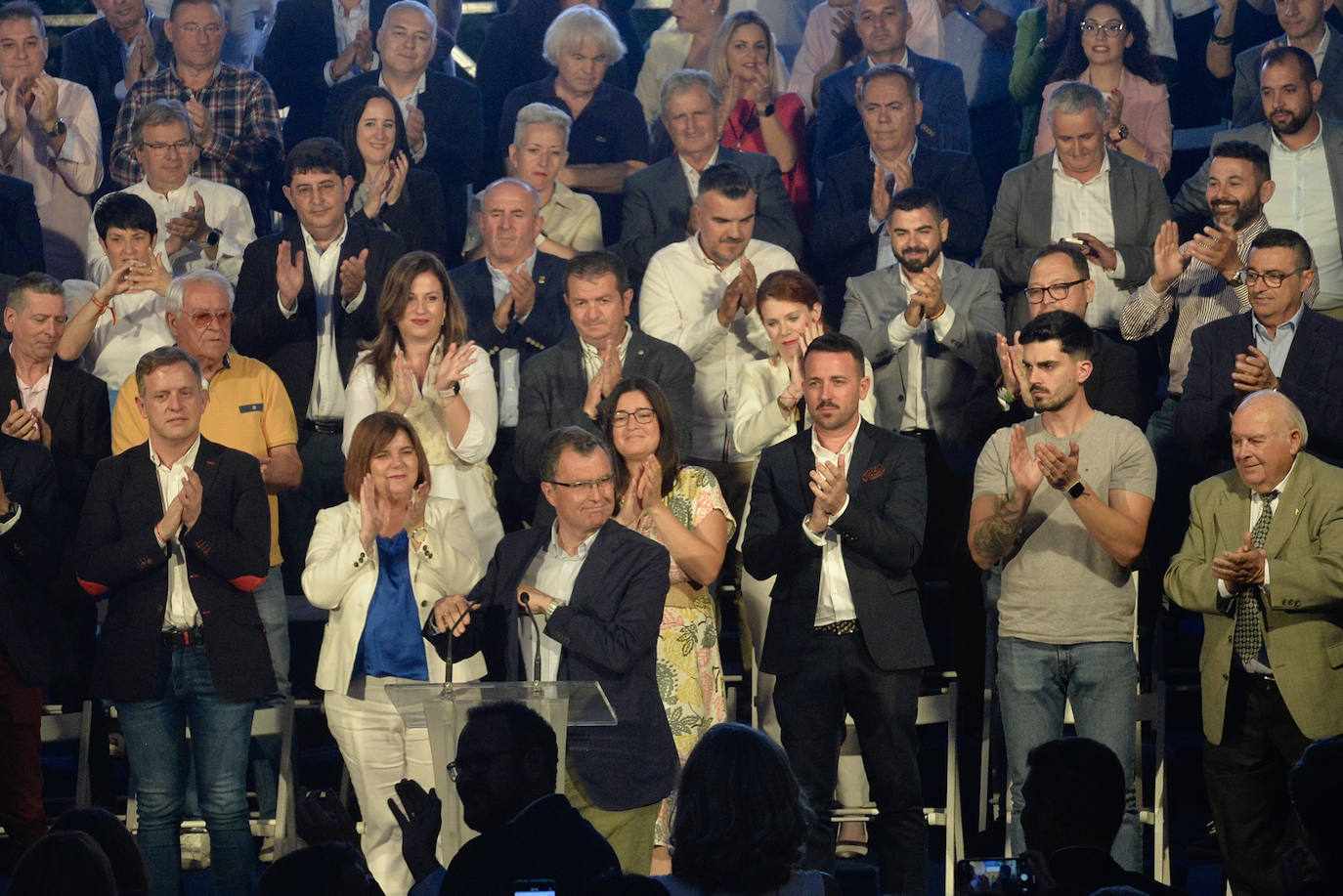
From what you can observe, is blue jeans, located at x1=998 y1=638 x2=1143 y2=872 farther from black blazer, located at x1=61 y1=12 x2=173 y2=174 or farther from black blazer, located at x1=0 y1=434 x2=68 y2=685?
black blazer, located at x1=61 y1=12 x2=173 y2=174

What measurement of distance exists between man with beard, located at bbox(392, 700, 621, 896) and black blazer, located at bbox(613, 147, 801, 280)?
3486 mm

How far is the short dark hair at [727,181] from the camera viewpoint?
20.4 ft

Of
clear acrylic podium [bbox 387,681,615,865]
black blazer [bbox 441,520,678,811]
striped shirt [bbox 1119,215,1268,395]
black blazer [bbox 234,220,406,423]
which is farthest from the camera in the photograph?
black blazer [bbox 234,220,406,423]

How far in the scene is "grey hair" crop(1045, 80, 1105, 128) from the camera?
6.44m

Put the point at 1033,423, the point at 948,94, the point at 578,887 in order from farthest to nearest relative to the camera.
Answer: the point at 948,94
the point at 1033,423
the point at 578,887

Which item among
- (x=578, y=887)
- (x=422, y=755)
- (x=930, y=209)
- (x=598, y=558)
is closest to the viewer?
(x=578, y=887)

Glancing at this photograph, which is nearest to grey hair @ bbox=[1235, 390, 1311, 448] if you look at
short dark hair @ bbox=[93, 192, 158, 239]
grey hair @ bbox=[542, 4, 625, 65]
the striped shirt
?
the striped shirt

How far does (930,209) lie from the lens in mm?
6082

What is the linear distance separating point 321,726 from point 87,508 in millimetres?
1385

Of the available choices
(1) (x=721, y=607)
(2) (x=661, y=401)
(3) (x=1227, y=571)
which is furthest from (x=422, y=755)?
(3) (x=1227, y=571)

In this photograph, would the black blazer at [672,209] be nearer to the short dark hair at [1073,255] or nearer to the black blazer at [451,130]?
the black blazer at [451,130]

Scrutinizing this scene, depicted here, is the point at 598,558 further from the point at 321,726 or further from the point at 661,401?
the point at 321,726

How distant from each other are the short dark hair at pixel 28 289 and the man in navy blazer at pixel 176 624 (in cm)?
88

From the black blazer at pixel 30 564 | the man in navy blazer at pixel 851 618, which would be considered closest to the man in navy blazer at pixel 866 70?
the man in navy blazer at pixel 851 618
